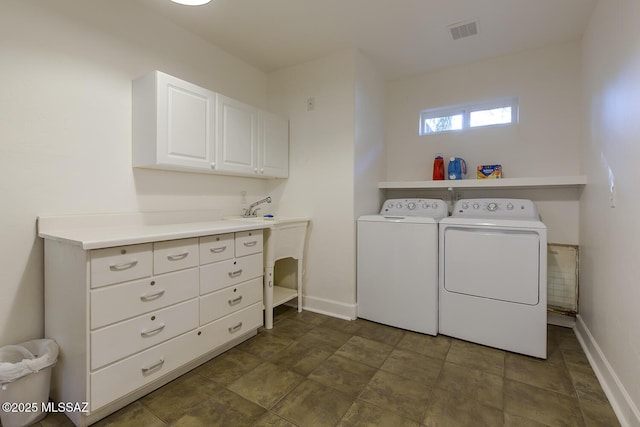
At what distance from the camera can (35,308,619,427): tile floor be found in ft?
4.79

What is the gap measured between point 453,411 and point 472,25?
2706mm

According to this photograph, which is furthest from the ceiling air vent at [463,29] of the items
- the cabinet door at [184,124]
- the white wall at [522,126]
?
the cabinet door at [184,124]

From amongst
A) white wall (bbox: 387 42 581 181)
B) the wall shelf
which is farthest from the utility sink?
white wall (bbox: 387 42 581 181)

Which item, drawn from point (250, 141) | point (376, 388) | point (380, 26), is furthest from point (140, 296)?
point (380, 26)

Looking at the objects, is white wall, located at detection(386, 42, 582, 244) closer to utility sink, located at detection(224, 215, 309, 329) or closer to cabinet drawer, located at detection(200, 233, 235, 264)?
utility sink, located at detection(224, 215, 309, 329)

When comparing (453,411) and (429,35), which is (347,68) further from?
(453,411)

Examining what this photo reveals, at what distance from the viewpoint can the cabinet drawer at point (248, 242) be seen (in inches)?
84.0

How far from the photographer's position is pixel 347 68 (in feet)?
8.86

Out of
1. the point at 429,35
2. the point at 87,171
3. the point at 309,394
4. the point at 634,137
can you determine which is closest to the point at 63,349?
the point at 87,171

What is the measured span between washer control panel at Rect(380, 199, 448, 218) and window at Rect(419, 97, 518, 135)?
0.88 meters

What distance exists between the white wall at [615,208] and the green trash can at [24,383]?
9.17 ft

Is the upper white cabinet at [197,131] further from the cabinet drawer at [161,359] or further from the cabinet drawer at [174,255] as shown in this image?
the cabinet drawer at [161,359]

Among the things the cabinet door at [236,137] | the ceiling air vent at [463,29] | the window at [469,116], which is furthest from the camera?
the window at [469,116]

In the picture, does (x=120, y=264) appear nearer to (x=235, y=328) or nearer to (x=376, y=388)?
(x=235, y=328)
